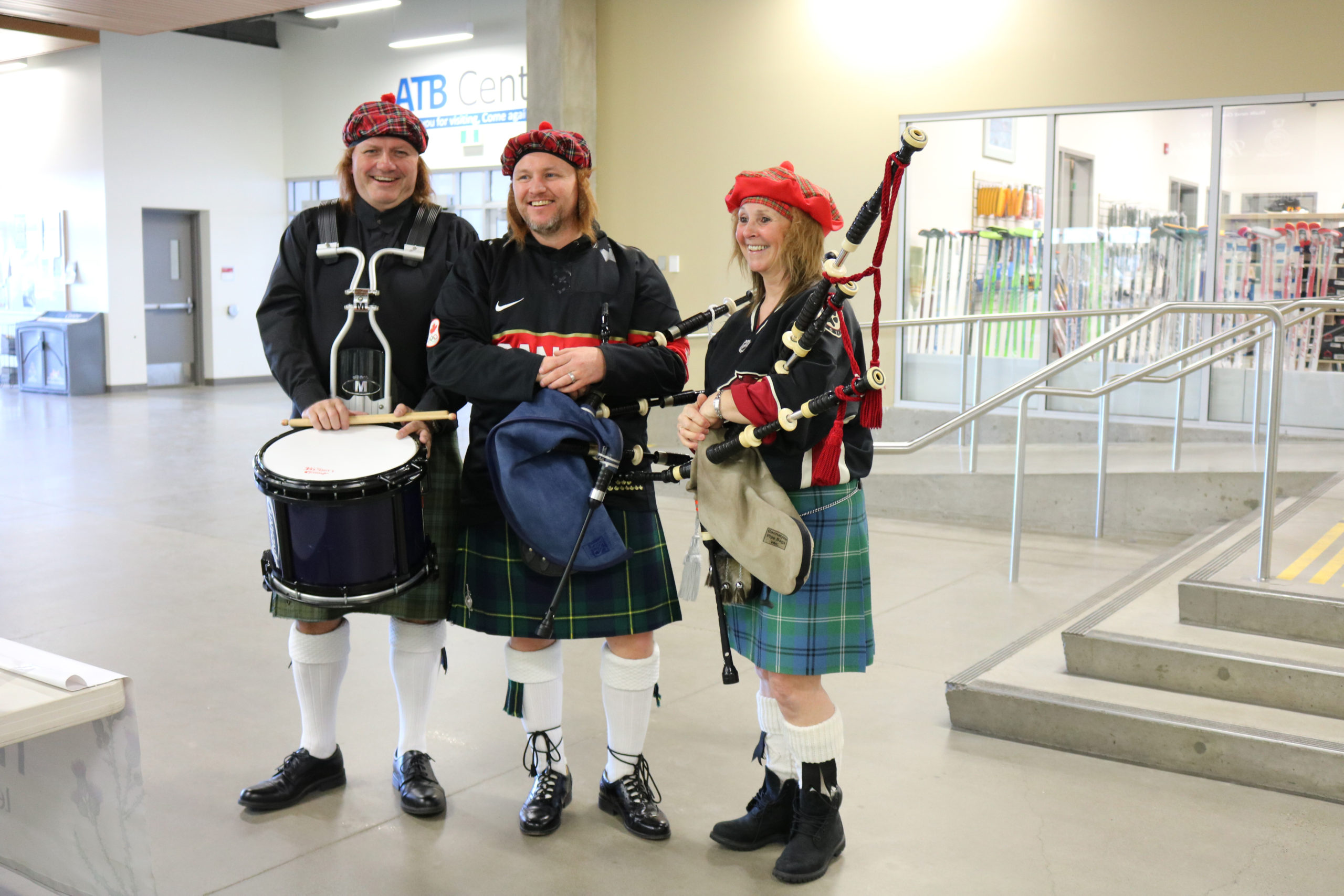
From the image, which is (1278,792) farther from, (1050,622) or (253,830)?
(253,830)

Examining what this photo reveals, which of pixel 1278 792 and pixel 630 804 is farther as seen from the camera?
pixel 1278 792

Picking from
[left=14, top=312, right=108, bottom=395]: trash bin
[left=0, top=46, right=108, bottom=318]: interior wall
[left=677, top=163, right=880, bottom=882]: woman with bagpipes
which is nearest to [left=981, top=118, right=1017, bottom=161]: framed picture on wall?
[left=677, top=163, right=880, bottom=882]: woman with bagpipes

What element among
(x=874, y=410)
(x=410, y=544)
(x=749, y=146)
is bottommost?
(x=410, y=544)

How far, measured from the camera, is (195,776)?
288cm

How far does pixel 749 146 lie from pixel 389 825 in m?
7.31

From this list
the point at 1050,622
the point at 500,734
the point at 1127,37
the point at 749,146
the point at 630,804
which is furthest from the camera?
the point at 749,146

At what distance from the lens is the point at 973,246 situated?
334 inches

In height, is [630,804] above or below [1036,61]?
below

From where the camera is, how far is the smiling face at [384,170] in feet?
8.58

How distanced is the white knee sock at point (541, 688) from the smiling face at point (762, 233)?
3.17ft

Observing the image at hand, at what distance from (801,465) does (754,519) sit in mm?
147

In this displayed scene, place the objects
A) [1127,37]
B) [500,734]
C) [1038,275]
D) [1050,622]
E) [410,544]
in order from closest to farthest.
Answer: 1. [410,544]
2. [500,734]
3. [1050,622]
4. [1127,37]
5. [1038,275]

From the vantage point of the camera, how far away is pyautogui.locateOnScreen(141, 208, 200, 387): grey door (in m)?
14.1

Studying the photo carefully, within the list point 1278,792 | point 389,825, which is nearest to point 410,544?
point 389,825
